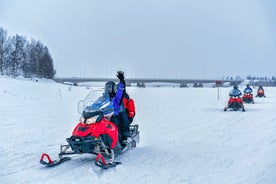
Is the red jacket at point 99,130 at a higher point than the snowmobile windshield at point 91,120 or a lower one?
lower

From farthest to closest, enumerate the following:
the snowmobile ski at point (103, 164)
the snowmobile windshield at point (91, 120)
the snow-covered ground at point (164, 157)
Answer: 1. the snowmobile windshield at point (91, 120)
2. the snowmobile ski at point (103, 164)
3. the snow-covered ground at point (164, 157)

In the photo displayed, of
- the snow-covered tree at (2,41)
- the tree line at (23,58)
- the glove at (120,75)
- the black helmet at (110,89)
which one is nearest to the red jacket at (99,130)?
the black helmet at (110,89)

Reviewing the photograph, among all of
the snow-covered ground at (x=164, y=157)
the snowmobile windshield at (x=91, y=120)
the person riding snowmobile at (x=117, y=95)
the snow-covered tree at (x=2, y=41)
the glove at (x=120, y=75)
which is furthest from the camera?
the snow-covered tree at (x=2, y=41)

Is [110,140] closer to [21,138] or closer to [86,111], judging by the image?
[86,111]

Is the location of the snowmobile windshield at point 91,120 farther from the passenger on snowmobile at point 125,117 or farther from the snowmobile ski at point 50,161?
the passenger on snowmobile at point 125,117

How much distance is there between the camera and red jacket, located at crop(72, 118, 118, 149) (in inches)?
272

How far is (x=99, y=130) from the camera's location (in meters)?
6.99

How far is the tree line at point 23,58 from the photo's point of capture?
63062 mm

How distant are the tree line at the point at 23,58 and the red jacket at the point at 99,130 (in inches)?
2149

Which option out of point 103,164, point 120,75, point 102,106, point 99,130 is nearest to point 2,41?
point 120,75

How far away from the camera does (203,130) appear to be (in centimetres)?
1241

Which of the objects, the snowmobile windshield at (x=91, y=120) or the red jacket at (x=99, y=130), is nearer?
the red jacket at (x=99, y=130)

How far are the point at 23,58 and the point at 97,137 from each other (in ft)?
216

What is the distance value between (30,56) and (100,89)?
69162 mm
